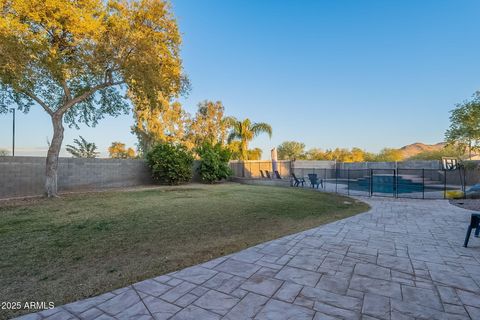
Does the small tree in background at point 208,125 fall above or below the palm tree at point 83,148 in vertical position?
above

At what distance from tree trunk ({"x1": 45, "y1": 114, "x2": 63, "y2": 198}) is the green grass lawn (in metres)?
1.27

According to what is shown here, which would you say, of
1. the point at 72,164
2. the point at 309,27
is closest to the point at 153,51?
the point at 72,164

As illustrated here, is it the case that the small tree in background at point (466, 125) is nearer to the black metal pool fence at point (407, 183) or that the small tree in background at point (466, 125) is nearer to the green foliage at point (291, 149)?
the black metal pool fence at point (407, 183)

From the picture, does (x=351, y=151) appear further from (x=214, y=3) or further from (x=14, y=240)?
(x=14, y=240)

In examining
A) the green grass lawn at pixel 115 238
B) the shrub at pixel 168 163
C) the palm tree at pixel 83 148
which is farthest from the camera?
the palm tree at pixel 83 148

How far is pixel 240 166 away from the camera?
18.0 metres

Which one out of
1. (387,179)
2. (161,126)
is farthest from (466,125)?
(161,126)

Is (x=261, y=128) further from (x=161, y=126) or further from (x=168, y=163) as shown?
(x=161, y=126)

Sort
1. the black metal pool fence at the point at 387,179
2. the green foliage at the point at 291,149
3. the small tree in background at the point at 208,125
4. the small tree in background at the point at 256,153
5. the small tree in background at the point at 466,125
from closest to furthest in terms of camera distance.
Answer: the small tree in background at the point at 466,125 → the black metal pool fence at the point at 387,179 → the small tree in background at the point at 208,125 → the small tree in background at the point at 256,153 → the green foliage at the point at 291,149

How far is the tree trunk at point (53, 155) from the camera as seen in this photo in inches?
321

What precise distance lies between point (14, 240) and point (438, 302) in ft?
17.6

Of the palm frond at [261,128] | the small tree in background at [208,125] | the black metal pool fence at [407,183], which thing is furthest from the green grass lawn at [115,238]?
the small tree in background at [208,125]

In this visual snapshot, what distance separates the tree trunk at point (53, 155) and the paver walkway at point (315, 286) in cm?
800

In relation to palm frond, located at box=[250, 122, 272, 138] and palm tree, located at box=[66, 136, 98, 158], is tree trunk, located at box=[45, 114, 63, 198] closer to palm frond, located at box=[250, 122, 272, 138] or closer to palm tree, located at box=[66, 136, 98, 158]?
palm tree, located at box=[66, 136, 98, 158]
